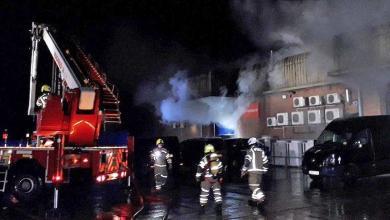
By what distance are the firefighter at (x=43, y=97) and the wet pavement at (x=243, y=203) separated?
7.52 ft

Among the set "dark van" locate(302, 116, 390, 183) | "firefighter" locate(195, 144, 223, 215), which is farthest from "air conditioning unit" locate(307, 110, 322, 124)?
"firefighter" locate(195, 144, 223, 215)

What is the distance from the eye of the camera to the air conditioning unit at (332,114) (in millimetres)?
16420

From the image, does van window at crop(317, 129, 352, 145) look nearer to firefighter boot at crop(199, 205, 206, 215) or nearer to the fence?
the fence

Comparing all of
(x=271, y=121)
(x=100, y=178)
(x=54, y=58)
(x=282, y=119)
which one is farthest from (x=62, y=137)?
(x=271, y=121)

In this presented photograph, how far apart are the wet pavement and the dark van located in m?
0.46

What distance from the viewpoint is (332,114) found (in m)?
16.6

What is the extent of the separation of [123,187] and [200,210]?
389 cm

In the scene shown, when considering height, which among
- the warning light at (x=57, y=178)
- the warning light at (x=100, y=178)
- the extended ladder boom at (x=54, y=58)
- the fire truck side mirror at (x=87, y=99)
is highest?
the extended ladder boom at (x=54, y=58)

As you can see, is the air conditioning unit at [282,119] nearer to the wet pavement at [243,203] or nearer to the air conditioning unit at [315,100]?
the air conditioning unit at [315,100]

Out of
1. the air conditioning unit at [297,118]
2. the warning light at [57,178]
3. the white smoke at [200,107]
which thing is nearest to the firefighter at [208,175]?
the warning light at [57,178]

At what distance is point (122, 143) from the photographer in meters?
10.9

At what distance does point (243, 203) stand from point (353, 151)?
4.08 metres

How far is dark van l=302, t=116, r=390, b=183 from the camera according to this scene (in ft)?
34.4

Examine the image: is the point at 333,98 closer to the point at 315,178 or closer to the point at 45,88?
the point at 315,178
